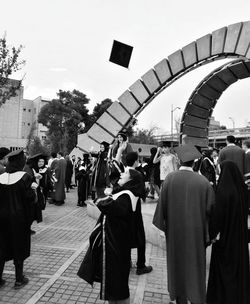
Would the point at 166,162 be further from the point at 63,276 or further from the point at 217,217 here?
the point at 217,217

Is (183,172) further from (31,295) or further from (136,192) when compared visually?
(31,295)

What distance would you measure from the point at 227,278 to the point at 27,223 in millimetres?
2651

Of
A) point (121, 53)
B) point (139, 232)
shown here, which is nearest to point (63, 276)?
point (139, 232)

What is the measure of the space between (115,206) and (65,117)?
38960 mm

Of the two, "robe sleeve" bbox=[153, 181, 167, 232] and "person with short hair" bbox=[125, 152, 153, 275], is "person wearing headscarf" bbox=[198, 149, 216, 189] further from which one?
"robe sleeve" bbox=[153, 181, 167, 232]

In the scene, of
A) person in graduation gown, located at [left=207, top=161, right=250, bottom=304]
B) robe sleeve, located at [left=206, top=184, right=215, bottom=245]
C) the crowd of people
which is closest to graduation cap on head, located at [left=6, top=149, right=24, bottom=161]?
the crowd of people

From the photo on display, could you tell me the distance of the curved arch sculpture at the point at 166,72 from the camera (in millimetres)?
8031

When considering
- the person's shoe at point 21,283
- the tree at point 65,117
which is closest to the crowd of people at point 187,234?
the person's shoe at point 21,283

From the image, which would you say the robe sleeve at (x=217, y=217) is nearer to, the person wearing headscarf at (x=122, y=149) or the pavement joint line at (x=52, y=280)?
the pavement joint line at (x=52, y=280)

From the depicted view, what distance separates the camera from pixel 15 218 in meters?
3.82

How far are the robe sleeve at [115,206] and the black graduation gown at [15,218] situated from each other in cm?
147

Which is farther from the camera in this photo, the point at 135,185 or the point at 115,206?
the point at 135,185

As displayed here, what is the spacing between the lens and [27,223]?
156 inches

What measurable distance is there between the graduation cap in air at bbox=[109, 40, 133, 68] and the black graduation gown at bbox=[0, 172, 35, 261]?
302 inches
